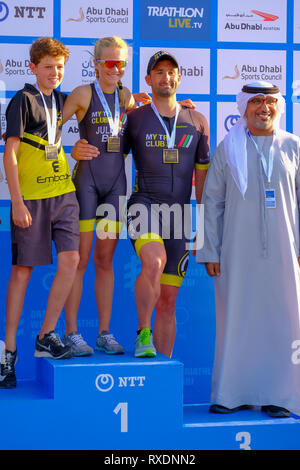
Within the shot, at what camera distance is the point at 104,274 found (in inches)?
181

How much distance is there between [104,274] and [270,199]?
1022 millimetres

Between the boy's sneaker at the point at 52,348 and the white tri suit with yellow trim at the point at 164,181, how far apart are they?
2.33 ft

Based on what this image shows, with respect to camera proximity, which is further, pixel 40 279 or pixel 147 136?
pixel 40 279

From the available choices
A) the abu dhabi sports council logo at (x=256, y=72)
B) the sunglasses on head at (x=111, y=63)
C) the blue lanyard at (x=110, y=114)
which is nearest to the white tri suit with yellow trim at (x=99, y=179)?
the blue lanyard at (x=110, y=114)

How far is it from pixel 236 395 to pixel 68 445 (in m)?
0.94

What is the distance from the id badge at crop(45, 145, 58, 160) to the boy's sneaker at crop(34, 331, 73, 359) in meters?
0.93

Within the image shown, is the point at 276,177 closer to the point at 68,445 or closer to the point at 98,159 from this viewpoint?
the point at 98,159

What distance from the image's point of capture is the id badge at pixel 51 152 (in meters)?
4.26

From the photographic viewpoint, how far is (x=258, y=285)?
4355 millimetres

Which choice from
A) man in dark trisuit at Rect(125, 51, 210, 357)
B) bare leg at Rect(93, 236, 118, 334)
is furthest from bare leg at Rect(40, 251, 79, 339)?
man in dark trisuit at Rect(125, 51, 210, 357)

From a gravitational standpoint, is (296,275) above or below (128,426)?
above

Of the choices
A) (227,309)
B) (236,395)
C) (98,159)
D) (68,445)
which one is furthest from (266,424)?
(98,159)

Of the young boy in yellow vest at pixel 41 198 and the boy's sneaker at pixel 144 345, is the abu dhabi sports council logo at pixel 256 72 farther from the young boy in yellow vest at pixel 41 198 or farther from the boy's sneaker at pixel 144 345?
the boy's sneaker at pixel 144 345

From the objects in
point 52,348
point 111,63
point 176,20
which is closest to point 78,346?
point 52,348
